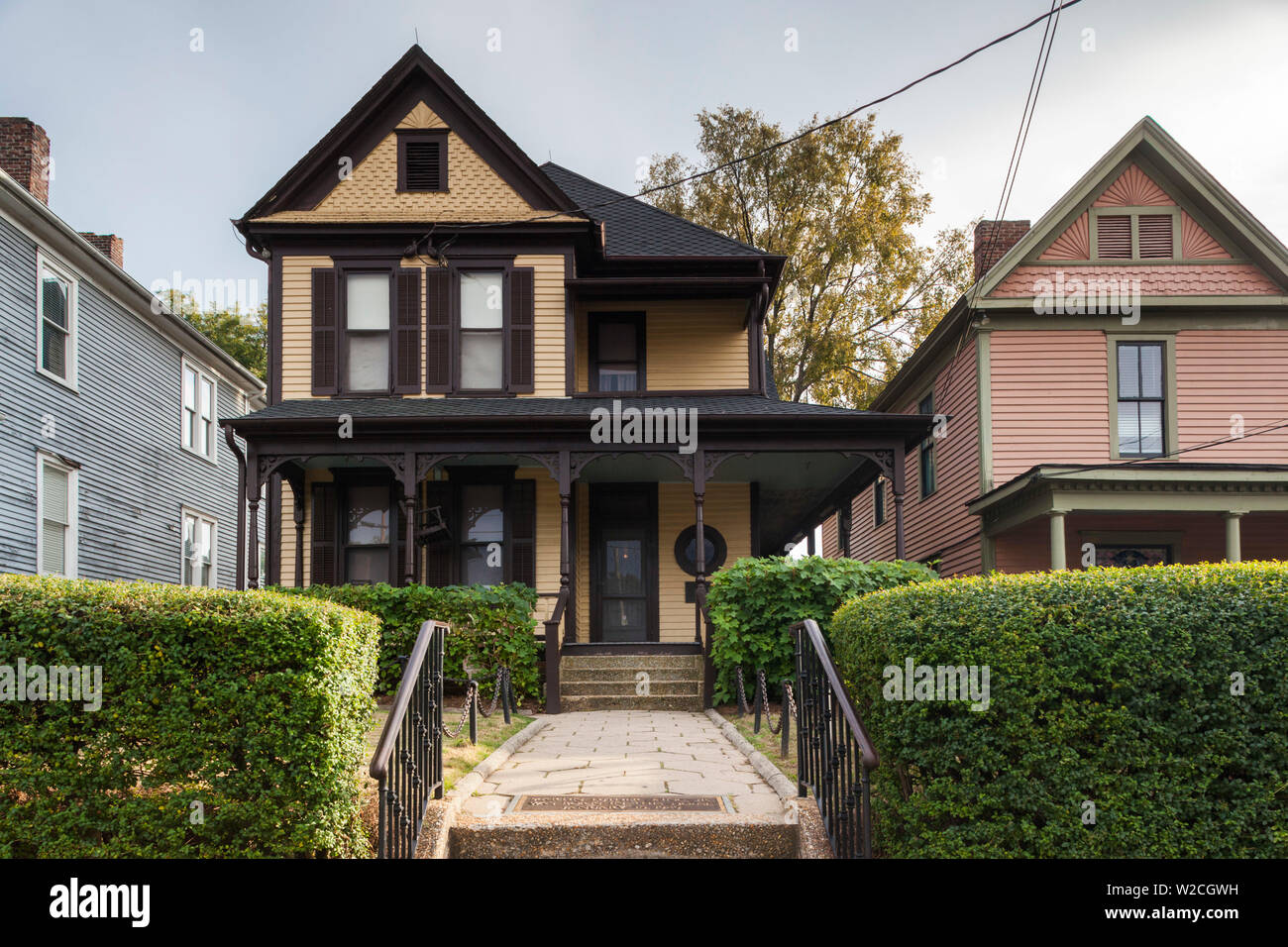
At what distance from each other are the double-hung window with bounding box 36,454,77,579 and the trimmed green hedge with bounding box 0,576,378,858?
40.9ft

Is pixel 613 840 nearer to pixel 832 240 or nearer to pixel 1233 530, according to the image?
pixel 1233 530

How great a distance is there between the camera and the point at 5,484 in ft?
48.3

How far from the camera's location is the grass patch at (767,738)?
7.21 meters

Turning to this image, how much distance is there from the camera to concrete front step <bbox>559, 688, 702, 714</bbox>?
1209 cm

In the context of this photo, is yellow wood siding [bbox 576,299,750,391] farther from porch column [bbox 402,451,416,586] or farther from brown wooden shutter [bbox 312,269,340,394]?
brown wooden shutter [bbox 312,269,340,394]

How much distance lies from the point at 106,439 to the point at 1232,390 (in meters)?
18.8

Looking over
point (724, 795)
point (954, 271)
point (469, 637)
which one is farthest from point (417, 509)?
point (954, 271)

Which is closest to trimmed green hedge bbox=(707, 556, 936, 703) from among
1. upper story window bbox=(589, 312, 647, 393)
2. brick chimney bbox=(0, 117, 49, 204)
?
upper story window bbox=(589, 312, 647, 393)

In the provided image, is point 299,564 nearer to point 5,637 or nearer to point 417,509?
point 417,509

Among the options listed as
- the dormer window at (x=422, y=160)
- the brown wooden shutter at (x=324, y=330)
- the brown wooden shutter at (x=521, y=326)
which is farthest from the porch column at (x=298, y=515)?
the dormer window at (x=422, y=160)

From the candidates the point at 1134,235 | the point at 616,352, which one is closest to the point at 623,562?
the point at 616,352

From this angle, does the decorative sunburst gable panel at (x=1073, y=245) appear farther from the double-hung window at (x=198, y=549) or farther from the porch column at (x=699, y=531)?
the double-hung window at (x=198, y=549)

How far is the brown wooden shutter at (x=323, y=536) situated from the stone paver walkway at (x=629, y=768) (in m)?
6.18
